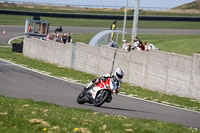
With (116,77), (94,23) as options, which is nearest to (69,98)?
(116,77)

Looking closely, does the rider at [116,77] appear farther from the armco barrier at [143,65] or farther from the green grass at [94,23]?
the green grass at [94,23]

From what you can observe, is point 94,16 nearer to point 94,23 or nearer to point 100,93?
point 94,23

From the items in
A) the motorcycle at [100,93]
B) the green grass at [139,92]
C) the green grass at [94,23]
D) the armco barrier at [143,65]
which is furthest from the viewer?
the green grass at [94,23]

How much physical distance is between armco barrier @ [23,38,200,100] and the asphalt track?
3.01m

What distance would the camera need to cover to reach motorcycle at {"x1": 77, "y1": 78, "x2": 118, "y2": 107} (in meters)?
14.4

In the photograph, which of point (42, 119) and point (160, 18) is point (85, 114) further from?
point (160, 18)

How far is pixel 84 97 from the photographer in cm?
1528

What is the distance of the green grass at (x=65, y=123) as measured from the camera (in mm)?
9312

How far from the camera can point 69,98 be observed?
17.3 metres

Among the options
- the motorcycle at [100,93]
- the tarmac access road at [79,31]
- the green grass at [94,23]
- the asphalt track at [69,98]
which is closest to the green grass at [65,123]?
the motorcycle at [100,93]

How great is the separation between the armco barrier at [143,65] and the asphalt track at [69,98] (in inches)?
118

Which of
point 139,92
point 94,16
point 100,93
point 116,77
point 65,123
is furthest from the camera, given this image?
point 94,16

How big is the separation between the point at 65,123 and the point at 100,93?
16.6 feet

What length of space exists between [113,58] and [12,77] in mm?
5648
